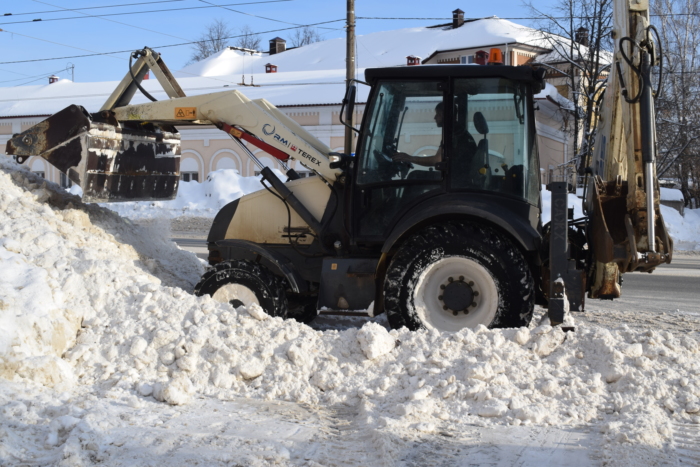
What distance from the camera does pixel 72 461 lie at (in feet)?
11.0

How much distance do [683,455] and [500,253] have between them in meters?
1.99

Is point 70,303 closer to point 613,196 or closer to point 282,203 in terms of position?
point 282,203

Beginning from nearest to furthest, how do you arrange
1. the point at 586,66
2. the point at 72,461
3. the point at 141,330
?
the point at 72,461
the point at 141,330
the point at 586,66

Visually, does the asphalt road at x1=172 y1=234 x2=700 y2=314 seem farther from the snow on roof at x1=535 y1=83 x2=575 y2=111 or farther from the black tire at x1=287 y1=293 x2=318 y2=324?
the snow on roof at x1=535 y1=83 x2=575 y2=111

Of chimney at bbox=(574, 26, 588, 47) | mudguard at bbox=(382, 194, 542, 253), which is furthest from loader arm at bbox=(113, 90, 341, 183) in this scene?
chimney at bbox=(574, 26, 588, 47)

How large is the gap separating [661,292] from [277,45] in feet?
129

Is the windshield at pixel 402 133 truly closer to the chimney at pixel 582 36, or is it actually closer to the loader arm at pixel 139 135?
the loader arm at pixel 139 135

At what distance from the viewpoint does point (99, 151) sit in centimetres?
652

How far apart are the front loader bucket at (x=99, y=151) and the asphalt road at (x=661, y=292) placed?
445 centimetres

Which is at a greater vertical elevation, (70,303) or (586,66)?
(586,66)

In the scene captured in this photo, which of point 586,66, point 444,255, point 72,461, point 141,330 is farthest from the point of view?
point 586,66

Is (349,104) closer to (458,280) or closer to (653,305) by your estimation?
(458,280)

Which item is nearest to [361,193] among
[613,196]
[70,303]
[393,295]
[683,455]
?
[393,295]

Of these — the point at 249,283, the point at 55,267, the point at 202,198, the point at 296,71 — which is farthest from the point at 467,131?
the point at 296,71
